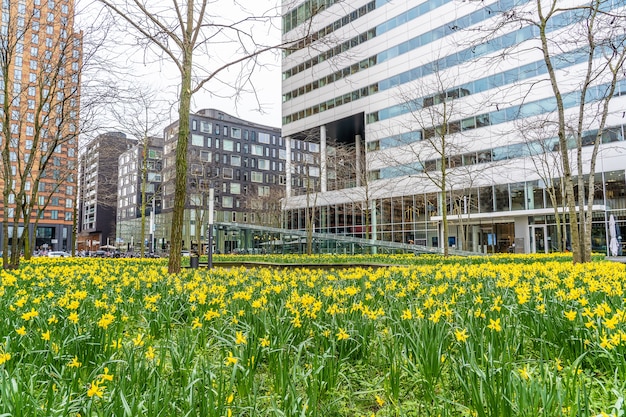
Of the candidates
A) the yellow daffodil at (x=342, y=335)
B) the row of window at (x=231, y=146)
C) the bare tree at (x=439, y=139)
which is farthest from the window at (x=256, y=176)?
the yellow daffodil at (x=342, y=335)

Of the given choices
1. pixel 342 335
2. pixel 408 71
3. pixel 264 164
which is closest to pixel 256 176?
pixel 264 164

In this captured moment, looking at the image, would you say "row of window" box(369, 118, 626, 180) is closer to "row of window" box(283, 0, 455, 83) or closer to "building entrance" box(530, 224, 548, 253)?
"building entrance" box(530, 224, 548, 253)

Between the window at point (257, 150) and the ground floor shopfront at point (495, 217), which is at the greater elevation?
the window at point (257, 150)

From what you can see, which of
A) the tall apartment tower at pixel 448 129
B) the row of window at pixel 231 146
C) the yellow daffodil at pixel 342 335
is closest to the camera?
the yellow daffodil at pixel 342 335

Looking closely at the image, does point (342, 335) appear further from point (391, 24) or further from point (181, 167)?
point (391, 24)

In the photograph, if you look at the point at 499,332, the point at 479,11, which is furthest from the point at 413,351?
the point at 479,11

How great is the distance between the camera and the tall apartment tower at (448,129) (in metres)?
27.4

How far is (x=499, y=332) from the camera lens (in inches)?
117

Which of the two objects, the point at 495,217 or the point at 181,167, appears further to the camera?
the point at 495,217

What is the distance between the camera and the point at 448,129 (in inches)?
966

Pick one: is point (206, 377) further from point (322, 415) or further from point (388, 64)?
point (388, 64)

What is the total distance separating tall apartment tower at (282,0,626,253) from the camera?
2744cm

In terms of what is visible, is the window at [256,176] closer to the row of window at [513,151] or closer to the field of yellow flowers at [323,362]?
the row of window at [513,151]

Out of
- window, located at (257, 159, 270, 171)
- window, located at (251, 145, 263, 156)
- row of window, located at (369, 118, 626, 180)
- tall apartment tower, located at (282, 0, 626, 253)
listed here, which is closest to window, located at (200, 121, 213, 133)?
window, located at (251, 145, 263, 156)
